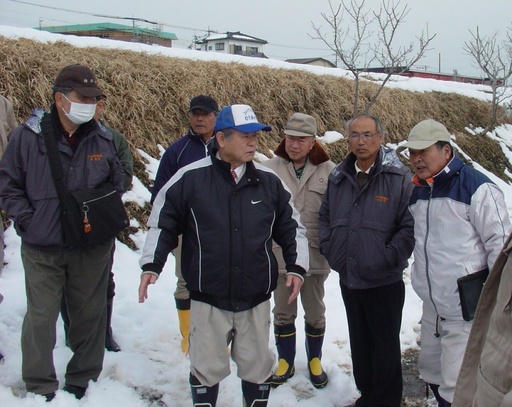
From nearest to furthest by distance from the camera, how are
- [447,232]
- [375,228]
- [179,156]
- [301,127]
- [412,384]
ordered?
[447,232] < [375,228] < [301,127] < [412,384] < [179,156]

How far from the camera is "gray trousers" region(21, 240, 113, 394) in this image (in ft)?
10.1

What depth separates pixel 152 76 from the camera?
769 centimetres

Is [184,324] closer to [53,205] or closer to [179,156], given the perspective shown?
[179,156]

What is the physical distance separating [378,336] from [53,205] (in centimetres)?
218

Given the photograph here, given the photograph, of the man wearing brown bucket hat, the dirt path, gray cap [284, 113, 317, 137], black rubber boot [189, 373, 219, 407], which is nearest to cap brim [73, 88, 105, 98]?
the man wearing brown bucket hat

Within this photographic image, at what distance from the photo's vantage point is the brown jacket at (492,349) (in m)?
1.50

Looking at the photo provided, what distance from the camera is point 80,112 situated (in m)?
3.07

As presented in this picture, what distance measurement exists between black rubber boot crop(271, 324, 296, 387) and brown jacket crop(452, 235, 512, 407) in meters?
2.10

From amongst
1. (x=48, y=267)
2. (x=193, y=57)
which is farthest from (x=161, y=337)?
(x=193, y=57)

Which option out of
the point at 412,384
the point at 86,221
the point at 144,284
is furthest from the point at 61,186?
the point at 412,384

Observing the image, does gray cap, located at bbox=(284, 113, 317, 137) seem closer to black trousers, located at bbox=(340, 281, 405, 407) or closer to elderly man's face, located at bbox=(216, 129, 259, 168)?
elderly man's face, located at bbox=(216, 129, 259, 168)

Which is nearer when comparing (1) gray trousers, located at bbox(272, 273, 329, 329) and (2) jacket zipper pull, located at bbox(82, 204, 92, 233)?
(2) jacket zipper pull, located at bbox(82, 204, 92, 233)

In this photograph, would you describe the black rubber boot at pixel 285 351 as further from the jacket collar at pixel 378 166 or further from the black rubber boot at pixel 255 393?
the jacket collar at pixel 378 166

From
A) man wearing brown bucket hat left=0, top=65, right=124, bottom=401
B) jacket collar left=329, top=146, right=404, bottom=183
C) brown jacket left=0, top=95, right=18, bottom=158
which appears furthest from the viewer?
brown jacket left=0, top=95, right=18, bottom=158
